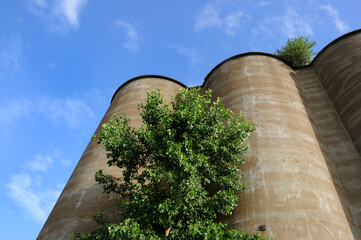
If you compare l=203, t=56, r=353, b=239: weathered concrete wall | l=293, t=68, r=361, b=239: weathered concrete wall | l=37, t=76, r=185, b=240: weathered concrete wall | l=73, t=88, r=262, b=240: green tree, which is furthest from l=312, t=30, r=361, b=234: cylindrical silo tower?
l=37, t=76, r=185, b=240: weathered concrete wall

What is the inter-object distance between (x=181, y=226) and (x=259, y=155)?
5.57 metres

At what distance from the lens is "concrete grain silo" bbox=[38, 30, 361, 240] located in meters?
11.1

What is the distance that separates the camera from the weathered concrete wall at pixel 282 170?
421 inches

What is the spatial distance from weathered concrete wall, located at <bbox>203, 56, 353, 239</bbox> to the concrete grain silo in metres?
0.04

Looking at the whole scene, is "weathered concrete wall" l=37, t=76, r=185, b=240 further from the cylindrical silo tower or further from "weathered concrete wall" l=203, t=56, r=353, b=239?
the cylindrical silo tower

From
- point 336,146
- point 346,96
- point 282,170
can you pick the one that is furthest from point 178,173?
point 346,96

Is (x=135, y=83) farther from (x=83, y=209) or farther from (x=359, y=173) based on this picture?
(x=359, y=173)

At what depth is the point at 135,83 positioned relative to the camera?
22453mm

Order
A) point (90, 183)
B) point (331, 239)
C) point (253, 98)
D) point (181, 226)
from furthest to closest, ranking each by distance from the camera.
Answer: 1. point (253, 98)
2. point (90, 183)
3. point (331, 239)
4. point (181, 226)

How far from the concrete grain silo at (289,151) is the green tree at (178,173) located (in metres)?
1.60

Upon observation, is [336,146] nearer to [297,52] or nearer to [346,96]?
[346,96]

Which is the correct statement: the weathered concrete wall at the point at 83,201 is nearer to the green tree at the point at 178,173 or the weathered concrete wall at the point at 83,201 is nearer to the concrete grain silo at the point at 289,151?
the concrete grain silo at the point at 289,151

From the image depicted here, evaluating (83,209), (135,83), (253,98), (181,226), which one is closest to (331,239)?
(181,226)

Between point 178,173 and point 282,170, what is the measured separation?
5115mm
